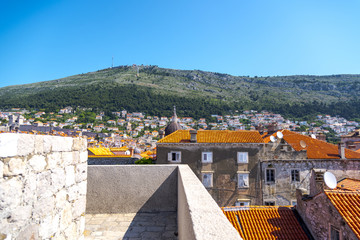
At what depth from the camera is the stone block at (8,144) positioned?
182 cm

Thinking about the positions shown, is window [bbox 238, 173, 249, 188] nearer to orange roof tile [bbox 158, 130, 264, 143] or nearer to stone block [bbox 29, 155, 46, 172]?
orange roof tile [bbox 158, 130, 264, 143]

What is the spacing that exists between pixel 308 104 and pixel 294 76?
168 feet

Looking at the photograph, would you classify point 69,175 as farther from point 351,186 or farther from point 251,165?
point 251,165

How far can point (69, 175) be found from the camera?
302 centimetres

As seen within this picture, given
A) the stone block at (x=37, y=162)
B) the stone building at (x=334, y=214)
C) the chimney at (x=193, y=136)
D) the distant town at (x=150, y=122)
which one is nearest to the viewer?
the stone block at (x=37, y=162)

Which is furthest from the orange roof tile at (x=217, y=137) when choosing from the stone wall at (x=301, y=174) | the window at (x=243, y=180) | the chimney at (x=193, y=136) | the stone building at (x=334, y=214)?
the stone building at (x=334, y=214)

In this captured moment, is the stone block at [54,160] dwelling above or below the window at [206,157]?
above

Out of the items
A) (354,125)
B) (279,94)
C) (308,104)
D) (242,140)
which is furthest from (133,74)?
(242,140)

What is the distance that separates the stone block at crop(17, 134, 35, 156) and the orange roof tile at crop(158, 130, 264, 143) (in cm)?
1886

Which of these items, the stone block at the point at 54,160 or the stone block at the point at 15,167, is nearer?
the stone block at the point at 15,167

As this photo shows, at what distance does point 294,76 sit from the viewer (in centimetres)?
15925

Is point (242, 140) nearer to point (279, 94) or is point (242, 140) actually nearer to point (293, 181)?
point (293, 181)

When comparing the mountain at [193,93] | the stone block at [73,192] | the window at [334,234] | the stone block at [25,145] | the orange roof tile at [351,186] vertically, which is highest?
the mountain at [193,93]

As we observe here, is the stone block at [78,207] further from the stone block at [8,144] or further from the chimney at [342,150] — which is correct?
the chimney at [342,150]
